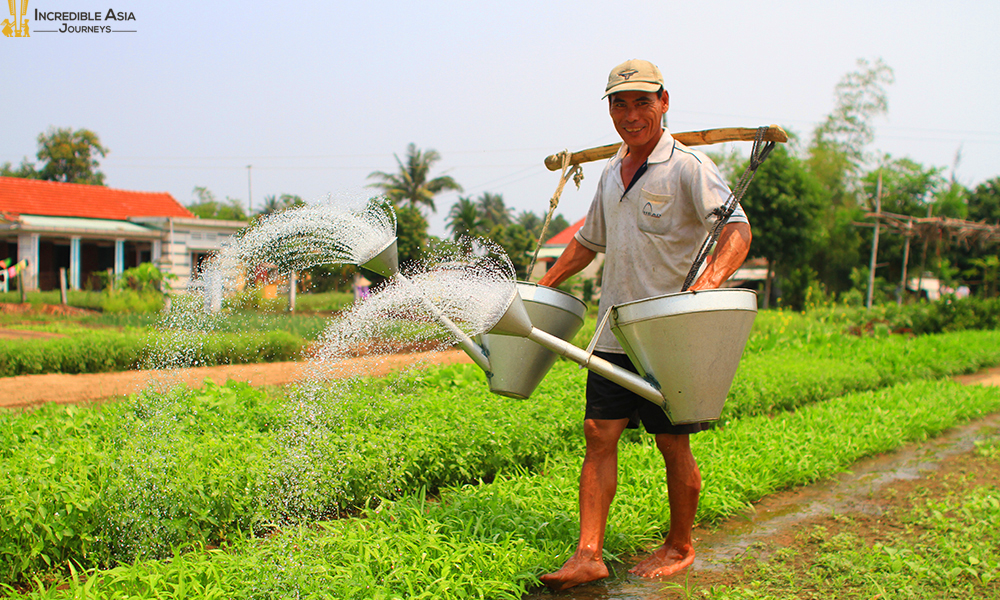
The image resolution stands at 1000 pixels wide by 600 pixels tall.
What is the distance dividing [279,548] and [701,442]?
2.58 meters

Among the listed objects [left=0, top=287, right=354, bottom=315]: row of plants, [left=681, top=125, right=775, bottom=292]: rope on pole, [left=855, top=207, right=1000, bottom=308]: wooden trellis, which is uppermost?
[left=855, top=207, right=1000, bottom=308]: wooden trellis

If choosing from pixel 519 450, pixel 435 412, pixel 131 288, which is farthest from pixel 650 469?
pixel 131 288

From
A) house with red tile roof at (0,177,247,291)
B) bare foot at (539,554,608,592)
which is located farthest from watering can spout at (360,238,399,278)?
house with red tile roof at (0,177,247,291)

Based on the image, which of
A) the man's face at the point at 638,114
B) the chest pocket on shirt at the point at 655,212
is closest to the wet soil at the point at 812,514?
the chest pocket on shirt at the point at 655,212

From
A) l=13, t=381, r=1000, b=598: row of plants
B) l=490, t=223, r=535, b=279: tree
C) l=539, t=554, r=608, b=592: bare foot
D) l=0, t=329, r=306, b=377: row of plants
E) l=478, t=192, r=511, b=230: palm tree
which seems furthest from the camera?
l=478, t=192, r=511, b=230: palm tree

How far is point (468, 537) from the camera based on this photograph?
245 centimetres

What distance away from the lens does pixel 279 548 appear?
2.25 m

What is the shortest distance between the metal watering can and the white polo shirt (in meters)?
0.27

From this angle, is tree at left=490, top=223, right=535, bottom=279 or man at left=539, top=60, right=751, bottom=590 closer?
man at left=539, top=60, right=751, bottom=590

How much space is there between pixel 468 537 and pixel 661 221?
4.30 ft

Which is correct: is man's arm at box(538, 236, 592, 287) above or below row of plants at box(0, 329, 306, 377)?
above

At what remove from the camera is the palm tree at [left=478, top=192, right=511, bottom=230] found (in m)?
54.0

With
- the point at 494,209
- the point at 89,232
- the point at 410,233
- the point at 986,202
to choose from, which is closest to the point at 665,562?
the point at 410,233

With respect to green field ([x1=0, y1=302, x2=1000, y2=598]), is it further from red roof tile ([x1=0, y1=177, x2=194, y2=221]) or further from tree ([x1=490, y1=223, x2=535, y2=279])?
red roof tile ([x1=0, y1=177, x2=194, y2=221])
